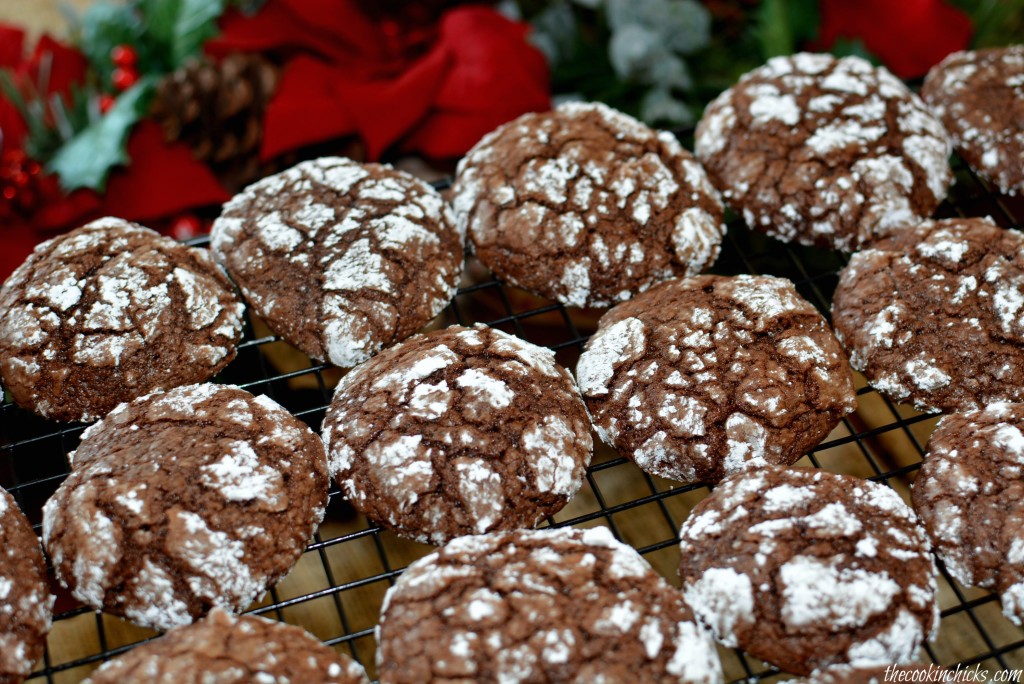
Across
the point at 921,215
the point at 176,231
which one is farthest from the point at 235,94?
the point at 921,215

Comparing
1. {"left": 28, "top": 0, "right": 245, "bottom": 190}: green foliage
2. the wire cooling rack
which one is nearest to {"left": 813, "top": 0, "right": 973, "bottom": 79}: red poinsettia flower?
the wire cooling rack

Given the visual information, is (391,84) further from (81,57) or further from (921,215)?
(921,215)

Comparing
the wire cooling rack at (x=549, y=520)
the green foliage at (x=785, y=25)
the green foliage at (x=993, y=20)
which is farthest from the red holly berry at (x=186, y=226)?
the green foliage at (x=993, y=20)

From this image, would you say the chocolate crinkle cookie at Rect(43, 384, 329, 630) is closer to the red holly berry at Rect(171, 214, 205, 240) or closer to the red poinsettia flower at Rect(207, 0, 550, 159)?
the red holly berry at Rect(171, 214, 205, 240)

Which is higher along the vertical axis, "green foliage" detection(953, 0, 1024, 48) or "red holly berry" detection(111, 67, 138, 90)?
"red holly berry" detection(111, 67, 138, 90)

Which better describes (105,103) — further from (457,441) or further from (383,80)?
(457,441)
